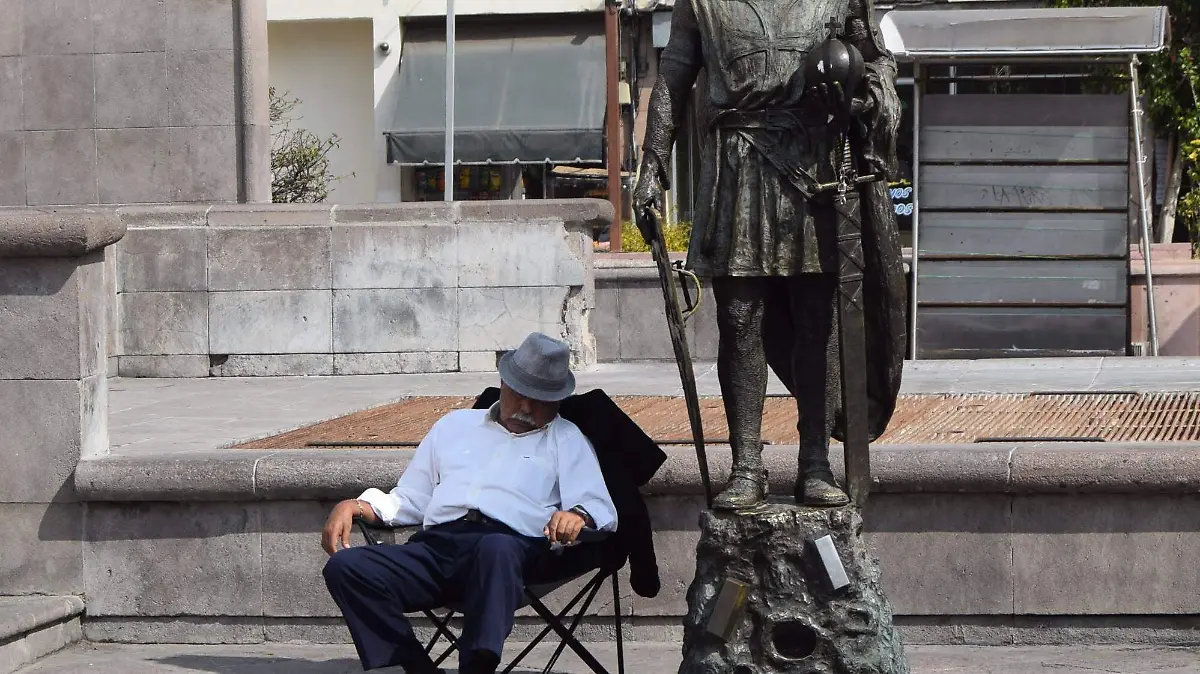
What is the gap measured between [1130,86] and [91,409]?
932 centimetres

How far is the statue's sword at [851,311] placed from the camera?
17.2 ft

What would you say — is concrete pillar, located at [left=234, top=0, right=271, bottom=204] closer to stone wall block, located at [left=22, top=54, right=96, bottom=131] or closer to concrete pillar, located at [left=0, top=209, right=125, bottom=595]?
stone wall block, located at [left=22, top=54, right=96, bottom=131]

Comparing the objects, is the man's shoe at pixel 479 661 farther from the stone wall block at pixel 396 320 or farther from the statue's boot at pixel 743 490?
the stone wall block at pixel 396 320

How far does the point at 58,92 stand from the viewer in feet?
42.5

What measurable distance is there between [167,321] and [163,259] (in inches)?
18.0

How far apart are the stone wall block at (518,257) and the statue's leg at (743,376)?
22.5ft

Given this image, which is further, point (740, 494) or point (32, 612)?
point (32, 612)

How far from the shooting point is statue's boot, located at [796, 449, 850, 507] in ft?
17.6

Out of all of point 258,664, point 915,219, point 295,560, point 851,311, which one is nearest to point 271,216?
point 915,219

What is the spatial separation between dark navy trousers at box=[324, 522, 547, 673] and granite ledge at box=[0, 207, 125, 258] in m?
2.03

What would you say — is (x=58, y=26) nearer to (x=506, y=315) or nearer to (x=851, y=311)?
(x=506, y=315)

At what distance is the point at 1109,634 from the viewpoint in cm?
633

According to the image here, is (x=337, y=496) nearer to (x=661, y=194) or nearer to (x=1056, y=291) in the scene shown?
(x=661, y=194)

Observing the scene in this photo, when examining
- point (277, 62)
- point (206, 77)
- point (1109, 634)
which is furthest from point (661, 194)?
point (277, 62)
